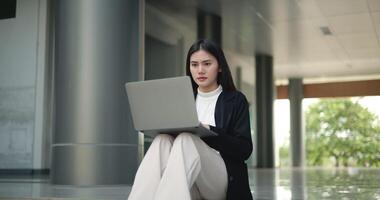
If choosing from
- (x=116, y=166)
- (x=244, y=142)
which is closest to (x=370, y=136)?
(x=116, y=166)

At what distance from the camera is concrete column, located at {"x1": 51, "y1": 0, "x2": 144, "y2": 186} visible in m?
5.07

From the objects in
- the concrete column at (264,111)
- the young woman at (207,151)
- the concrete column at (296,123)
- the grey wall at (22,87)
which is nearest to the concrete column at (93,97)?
the young woman at (207,151)

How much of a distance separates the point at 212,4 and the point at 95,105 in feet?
17.6

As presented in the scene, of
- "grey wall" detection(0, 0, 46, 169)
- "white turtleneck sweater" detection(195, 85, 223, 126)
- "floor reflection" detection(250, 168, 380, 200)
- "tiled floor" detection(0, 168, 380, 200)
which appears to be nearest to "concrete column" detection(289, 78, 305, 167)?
"floor reflection" detection(250, 168, 380, 200)

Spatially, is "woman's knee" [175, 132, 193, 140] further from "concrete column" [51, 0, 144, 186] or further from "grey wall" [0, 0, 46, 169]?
"grey wall" [0, 0, 46, 169]

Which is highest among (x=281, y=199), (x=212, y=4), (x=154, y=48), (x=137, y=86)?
(x=212, y=4)

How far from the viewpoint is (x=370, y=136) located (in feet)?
114

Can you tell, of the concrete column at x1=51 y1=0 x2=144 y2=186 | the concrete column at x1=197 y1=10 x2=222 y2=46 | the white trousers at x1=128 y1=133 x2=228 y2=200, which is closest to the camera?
the white trousers at x1=128 y1=133 x2=228 y2=200

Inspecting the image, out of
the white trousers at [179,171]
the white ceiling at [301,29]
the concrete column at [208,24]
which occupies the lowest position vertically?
the white trousers at [179,171]

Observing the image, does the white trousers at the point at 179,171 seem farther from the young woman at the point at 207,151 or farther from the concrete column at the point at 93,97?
the concrete column at the point at 93,97

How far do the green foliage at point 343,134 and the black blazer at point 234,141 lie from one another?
32779 mm

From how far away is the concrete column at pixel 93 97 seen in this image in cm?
507

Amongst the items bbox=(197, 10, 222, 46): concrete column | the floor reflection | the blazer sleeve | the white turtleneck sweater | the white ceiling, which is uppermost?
the white ceiling

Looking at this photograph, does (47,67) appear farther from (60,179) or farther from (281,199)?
(281,199)
